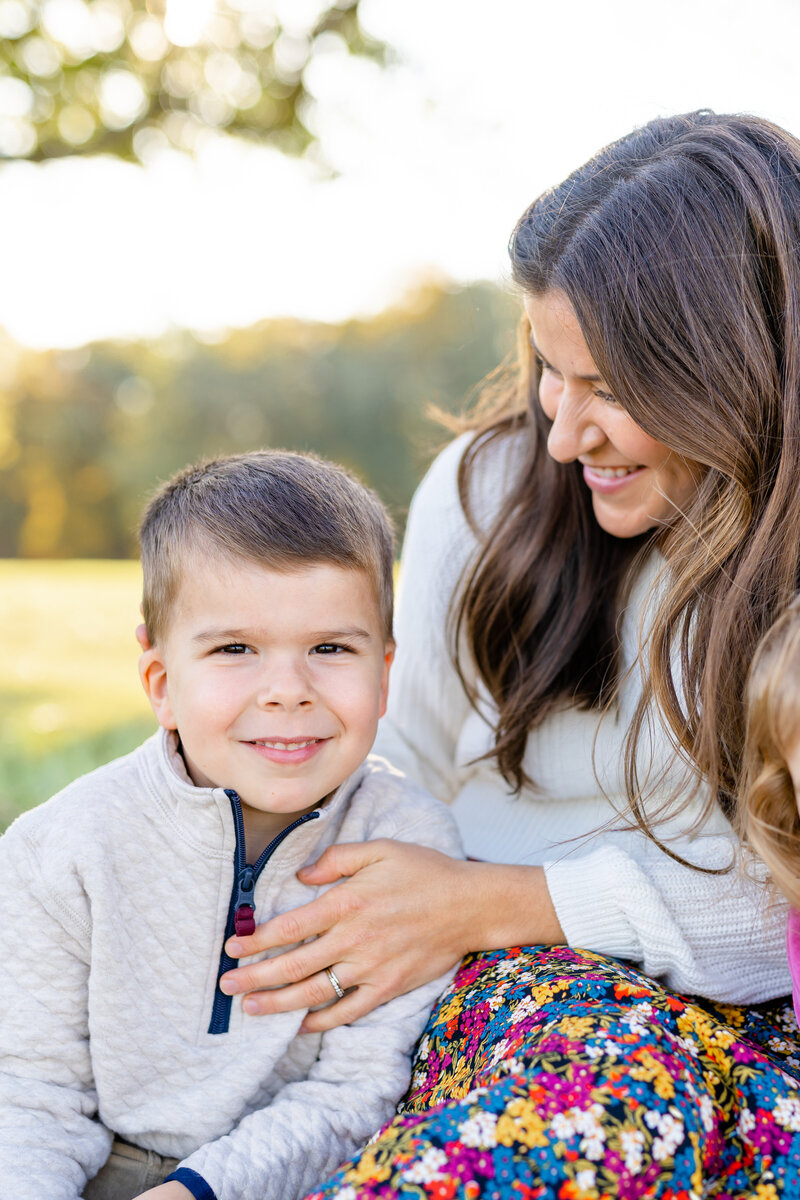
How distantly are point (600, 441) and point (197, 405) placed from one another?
15.1 m

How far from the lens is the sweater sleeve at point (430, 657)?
2.27 m

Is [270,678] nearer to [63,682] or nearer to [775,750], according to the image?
[775,750]

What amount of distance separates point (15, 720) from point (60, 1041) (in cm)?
355

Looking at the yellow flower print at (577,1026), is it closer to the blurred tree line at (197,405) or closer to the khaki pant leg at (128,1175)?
the khaki pant leg at (128,1175)

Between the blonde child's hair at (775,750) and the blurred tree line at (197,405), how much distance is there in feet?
46.0

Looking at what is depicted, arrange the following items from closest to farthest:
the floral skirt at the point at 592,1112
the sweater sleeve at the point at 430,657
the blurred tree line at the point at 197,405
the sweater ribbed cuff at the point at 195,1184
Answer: the floral skirt at the point at 592,1112
the sweater ribbed cuff at the point at 195,1184
the sweater sleeve at the point at 430,657
the blurred tree line at the point at 197,405

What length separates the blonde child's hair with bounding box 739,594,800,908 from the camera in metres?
1.37

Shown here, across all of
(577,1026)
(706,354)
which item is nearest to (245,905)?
(577,1026)

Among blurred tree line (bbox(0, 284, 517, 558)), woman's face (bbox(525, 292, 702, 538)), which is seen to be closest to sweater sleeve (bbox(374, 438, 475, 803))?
woman's face (bbox(525, 292, 702, 538))

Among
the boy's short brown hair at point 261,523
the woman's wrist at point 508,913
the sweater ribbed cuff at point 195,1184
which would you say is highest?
the boy's short brown hair at point 261,523

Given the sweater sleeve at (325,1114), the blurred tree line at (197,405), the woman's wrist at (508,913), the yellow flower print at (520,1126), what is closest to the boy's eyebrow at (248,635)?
the sweater sleeve at (325,1114)

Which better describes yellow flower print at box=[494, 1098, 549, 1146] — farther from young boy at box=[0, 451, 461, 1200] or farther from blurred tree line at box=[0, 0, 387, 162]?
blurred tree line at box=[0, 0, 387, 162]

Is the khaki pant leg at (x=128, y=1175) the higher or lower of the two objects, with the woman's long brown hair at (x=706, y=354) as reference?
lower

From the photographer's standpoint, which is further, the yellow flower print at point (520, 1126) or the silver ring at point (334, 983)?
the silver ring at point (334, 983)
